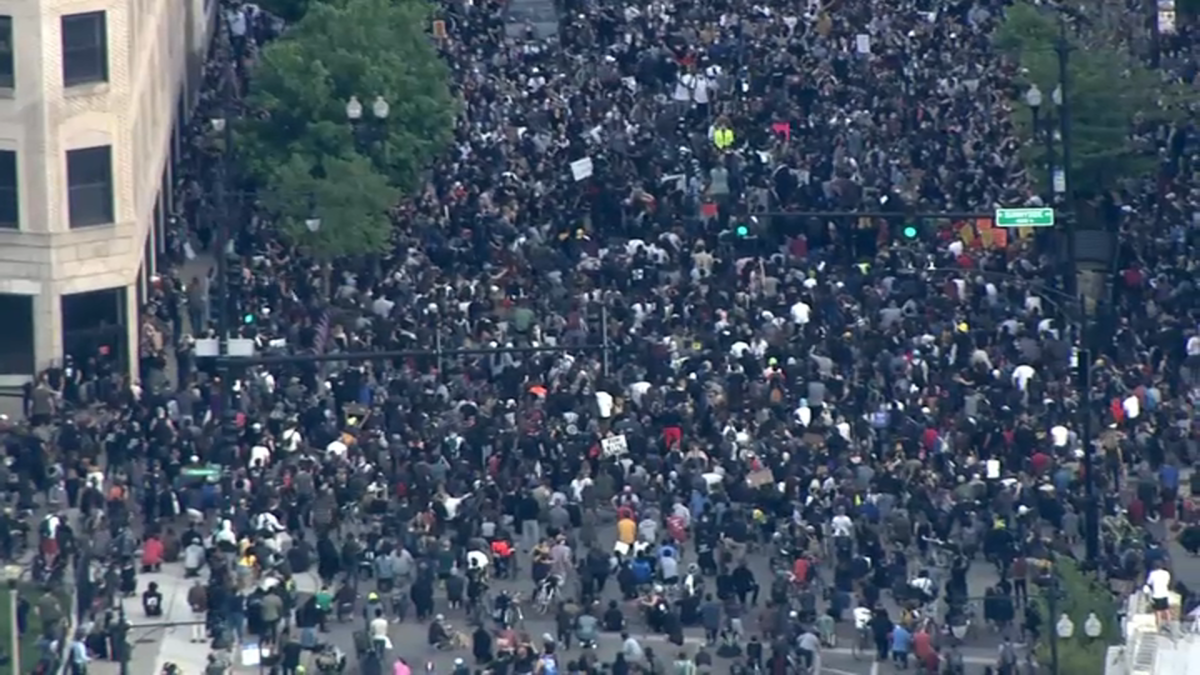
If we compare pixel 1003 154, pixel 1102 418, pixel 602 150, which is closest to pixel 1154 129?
Result: pixel 1003 154

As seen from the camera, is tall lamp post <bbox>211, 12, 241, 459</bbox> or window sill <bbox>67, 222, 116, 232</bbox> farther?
window sill <bbox>67, 222, 116, 232</bbox>

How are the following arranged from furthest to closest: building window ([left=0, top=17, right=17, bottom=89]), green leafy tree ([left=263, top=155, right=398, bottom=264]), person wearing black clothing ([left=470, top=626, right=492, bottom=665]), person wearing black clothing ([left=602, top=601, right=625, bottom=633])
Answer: green leafy tree ([left=263, top=155, right=398, bottom=264]) < building window ([left=0, top=17, right=17, bottom=89]) < person wearing black clothing ([left=602, top=601, right=625, bottom=633]) < person wearing black clothing ([left=470, top=626, right=492, bottom=665])

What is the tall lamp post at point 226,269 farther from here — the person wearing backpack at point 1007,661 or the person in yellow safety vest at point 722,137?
the person wearing backpack at point 1007,661

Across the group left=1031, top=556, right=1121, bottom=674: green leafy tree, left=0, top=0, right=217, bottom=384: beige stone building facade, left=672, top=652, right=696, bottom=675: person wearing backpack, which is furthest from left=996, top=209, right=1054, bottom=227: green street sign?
left=0, top=0, right=217, bottom=384: beige stone building facade

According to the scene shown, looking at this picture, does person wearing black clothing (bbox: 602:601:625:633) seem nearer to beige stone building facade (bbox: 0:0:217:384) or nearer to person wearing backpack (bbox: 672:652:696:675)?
person wearing backpack (bbox: 672:652:696:675)

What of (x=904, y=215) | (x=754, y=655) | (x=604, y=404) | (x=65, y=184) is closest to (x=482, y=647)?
(x=754, y=655)

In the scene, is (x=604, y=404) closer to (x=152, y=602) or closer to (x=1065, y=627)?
(x=152, y=602)
